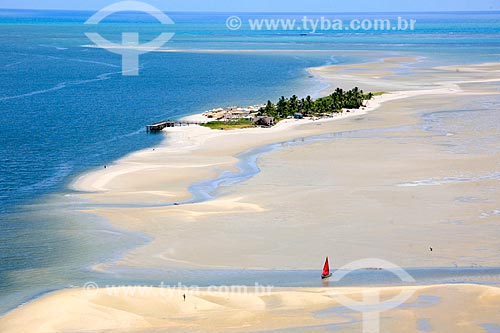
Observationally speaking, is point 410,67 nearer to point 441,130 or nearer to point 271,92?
point 271,92

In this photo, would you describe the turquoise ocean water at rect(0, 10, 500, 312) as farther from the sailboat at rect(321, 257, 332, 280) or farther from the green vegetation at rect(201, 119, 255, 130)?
the green vegetation at rect(201, 119, 255, 130)

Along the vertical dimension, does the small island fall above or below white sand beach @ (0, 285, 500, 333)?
above

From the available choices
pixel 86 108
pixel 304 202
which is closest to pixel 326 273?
pixel 304 202

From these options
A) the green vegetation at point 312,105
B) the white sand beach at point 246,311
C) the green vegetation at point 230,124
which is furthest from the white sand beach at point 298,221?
the green vegetation at point 312,105

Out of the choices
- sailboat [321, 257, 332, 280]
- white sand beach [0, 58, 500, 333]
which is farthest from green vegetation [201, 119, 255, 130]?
sailboat [321, 257, 332, 280]

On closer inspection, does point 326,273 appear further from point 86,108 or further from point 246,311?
point 86,108
